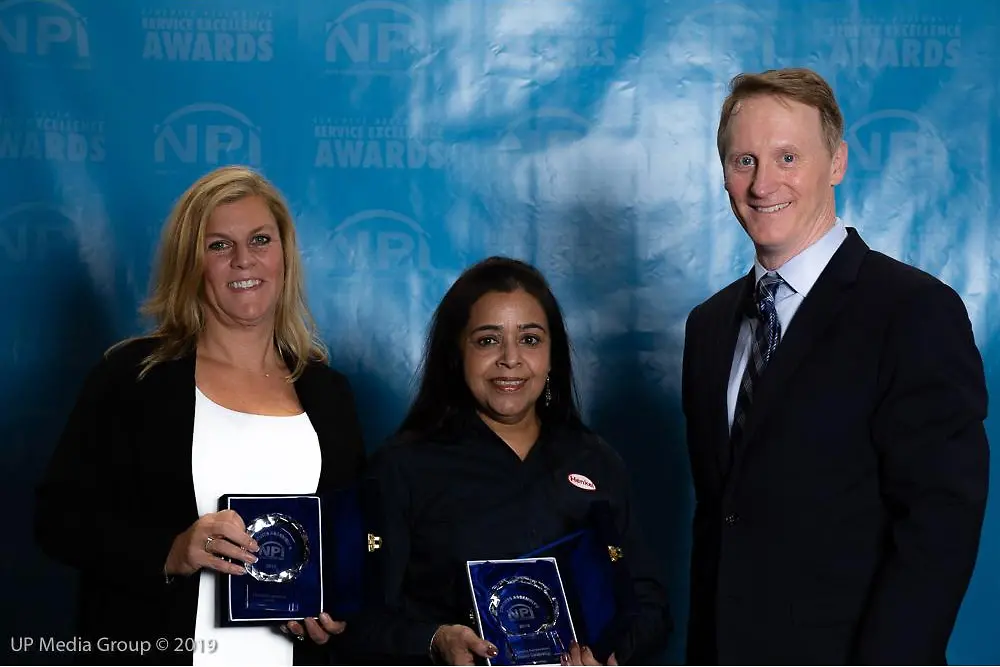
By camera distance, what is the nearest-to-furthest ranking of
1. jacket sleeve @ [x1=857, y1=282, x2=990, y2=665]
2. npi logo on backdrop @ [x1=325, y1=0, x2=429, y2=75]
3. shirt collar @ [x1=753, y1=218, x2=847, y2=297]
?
jacket sleeve @ [x1=857, y1=282, x2=990, y2=665] < shirt collar @ [x1=753, y1=218, x2=847, y2=297] < npi logo on backdrop @ [x1=325, y1=0, x2=429, y2=75]

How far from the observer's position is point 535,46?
11.1 ft

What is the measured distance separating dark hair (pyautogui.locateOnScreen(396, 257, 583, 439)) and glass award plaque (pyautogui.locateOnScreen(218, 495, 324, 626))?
267 mm

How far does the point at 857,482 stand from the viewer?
1860mm

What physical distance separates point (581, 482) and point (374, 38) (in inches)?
68.9

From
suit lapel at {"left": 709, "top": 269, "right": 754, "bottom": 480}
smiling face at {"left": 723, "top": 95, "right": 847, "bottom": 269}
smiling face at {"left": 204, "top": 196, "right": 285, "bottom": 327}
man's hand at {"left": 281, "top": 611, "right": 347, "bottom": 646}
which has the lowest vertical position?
man's hand at {"left": 281, "top": 611, "right": 347, "bottom": 646}

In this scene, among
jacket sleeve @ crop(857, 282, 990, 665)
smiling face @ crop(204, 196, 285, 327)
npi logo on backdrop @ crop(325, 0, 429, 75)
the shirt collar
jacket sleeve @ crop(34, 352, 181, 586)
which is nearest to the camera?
jacket sleeve @ crop(857, 282, 990, 665)

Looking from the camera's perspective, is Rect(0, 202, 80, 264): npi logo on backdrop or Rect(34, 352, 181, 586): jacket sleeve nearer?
Rect(34, 352, 181, 586): jacket sleeve

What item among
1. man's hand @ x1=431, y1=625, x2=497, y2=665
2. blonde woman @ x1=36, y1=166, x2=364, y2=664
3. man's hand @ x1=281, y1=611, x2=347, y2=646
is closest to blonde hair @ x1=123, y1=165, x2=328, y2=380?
blonde woman @ x1=36, y1=166, x2=364, y2=664

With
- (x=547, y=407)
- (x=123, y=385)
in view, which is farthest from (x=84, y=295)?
(x=547, y=407)

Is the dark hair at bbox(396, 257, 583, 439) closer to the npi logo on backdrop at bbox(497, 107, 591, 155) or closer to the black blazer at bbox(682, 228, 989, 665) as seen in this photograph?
the black blazer at bbox(682, 228, 989, 665)

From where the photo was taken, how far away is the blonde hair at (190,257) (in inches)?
90.1

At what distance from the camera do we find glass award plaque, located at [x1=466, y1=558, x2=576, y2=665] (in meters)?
1.85

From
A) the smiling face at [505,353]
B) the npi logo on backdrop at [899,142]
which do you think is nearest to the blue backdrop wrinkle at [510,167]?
the npi logo on backdrop at [899,142]

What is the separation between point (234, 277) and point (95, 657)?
76cm
